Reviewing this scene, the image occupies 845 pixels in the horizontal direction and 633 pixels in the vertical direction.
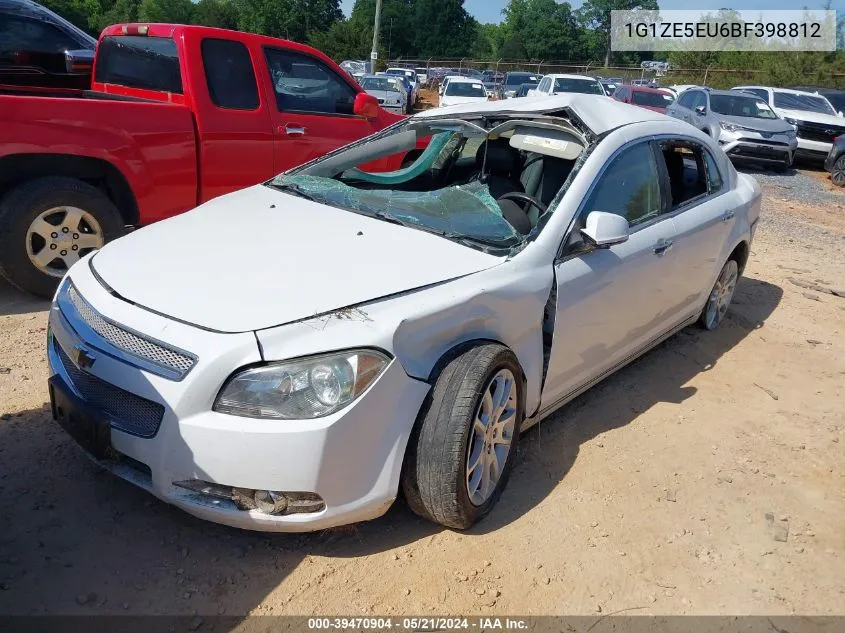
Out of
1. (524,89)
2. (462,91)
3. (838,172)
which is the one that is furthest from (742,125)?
(524,89)

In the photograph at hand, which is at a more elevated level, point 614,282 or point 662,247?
point 662,247

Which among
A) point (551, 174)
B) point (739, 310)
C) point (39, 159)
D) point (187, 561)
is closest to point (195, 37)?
point (39, 159)

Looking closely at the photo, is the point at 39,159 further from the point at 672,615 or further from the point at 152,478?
the point at 672,615

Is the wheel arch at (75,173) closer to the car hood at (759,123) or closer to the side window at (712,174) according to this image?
the side window at (712,174)

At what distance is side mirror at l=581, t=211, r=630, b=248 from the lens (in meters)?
3.07

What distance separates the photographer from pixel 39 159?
14.5ft

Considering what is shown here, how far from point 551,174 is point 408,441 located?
1894mm

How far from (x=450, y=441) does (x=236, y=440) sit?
75 centimetres

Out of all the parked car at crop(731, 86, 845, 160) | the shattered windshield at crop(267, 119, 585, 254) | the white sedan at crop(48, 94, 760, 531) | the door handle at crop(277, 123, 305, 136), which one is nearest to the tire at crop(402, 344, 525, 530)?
the white sedan at crop(48, 94, 760, 531)

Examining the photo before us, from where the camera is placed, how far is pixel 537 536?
2.82m

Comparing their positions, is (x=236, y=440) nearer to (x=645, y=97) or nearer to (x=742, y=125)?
(x=742, y=125)

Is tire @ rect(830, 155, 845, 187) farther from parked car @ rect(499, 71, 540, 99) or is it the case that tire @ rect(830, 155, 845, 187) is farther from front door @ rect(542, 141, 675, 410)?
parked car @ rect(499, 71, 540, 99)

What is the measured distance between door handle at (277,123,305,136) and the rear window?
30.9 inches

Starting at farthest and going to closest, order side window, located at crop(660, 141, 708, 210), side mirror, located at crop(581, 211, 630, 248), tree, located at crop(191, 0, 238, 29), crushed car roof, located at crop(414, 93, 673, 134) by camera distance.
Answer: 1. tree, located at crop(191, 0, 238, 29)
2. side window, located at crop(660, 141, 708, 210)
3. crushed car roof, located at crop(414, 93, 673, 134)
4. side mirror, located at crop(581, 211, 630, 248)
